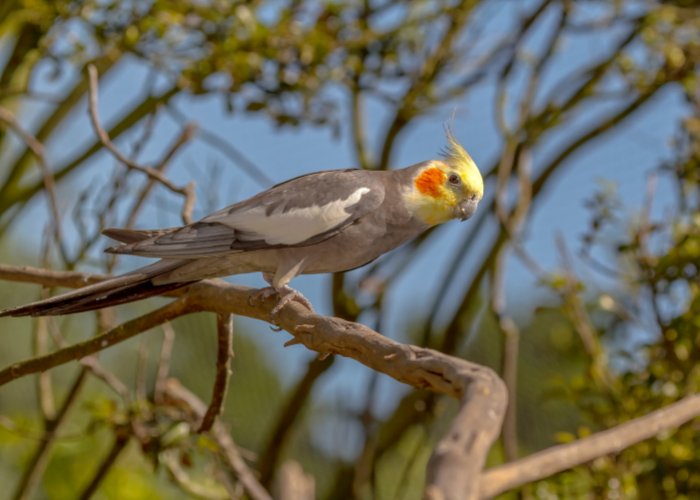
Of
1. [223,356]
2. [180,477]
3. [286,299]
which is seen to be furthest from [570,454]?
[180,477]

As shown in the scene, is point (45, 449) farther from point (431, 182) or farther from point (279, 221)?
point (431, 182)

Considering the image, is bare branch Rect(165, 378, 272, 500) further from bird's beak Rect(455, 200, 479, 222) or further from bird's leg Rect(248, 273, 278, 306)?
bird's beak Rect(455, 200, 479, 222)

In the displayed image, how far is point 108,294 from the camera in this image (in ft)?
2.67

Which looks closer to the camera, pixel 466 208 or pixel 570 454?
pixel 570 454

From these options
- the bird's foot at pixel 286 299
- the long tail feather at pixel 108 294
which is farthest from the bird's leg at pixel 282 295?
the long tail feather at pixel 108 294

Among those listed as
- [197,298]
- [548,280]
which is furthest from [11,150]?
[548,280]

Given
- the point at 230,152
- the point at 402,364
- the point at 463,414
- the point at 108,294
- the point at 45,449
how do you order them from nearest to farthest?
the point at 463,414 → the point at 402,364 → the point at 108,294 → the point at 45,449 → the point at 230,152

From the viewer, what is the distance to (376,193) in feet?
2.84

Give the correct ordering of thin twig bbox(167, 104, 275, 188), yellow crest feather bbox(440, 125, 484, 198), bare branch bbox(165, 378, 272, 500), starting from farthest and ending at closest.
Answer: thin twig bbox(167, 104, 275, 188)
bare branch bbox(165, 378, 272, 500)
yellow crest feather bbox(440, 125, 484, 198)

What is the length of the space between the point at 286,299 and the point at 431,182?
0.89 ft

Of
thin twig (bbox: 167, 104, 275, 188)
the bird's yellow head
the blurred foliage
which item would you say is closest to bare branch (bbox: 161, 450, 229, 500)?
the blurred foliage

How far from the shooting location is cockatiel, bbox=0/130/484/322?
82cm

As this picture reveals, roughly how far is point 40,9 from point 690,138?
147 cm

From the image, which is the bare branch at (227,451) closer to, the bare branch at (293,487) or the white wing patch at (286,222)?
the bare branch at (293,487)
